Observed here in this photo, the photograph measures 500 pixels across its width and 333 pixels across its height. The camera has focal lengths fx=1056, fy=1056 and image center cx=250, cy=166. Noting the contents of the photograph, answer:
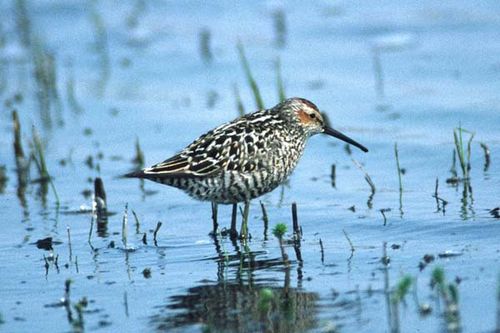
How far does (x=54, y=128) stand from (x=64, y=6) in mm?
6953

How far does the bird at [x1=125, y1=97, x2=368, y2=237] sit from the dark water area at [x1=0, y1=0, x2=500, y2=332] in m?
0.43

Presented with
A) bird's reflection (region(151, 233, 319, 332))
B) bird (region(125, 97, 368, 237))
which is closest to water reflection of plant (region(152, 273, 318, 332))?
bird's reflection (region(151, 233, 319, 332))

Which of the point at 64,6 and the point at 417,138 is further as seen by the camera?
the point at 64,6

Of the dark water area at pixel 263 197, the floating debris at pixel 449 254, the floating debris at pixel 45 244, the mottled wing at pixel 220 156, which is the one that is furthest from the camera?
the mottled wing at pixel 220 156

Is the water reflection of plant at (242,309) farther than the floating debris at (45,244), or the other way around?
the floating debris at (45,244)

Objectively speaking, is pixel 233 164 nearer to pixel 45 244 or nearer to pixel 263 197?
pixel 263 197

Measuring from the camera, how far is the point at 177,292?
7.82 m

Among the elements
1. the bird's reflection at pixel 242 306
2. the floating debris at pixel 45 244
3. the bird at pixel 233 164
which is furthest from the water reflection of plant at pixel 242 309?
the floating debris at pixel 45 244

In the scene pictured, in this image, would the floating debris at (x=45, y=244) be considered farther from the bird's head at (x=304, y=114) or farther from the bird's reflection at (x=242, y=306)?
the bird's head at (x=304, y=114)

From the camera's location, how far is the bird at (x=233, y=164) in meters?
9.44

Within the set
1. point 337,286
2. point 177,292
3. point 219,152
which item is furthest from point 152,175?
point 337,286

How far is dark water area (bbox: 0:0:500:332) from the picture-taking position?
7352mm

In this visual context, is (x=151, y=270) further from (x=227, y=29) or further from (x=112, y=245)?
(x=227, y=29)

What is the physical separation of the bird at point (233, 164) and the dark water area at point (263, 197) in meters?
0.43
